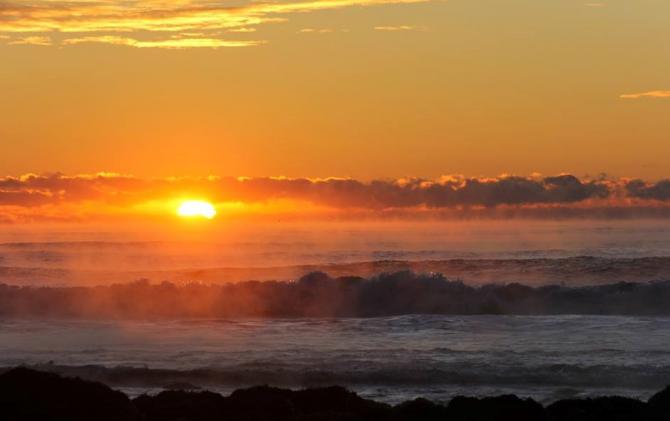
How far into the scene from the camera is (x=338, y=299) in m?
37.9

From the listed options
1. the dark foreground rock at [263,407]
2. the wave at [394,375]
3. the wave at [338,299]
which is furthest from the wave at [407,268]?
the dark foreground rock at [263,407]

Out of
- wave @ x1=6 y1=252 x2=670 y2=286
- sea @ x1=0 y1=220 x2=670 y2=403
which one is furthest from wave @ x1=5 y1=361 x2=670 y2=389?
wave @ x1=6 y1=252 x2=670 y2=286

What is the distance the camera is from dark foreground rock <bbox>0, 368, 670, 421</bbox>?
13148mm

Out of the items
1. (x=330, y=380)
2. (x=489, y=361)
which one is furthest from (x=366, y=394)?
(x=489, y=361)

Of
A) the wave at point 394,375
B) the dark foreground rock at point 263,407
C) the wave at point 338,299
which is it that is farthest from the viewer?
the wave at point 338,299

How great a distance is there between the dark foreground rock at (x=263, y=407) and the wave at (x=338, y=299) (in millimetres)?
20288

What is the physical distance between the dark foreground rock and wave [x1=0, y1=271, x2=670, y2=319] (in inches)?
799

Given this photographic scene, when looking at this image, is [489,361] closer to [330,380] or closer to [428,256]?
[330,380]

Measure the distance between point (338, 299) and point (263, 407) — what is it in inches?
917

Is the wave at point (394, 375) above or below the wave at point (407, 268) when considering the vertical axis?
below

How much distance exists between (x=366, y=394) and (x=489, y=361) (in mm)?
3731

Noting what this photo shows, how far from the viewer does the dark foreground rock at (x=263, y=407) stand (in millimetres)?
13148

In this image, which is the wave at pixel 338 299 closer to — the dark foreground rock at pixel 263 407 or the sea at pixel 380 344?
the sea at pixel 380 344

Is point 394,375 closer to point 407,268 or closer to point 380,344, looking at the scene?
point 380,344
